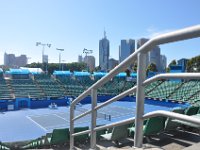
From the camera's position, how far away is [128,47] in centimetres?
16125

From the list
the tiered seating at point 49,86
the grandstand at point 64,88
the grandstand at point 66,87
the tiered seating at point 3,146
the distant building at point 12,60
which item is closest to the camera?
the tiered seating at point 3,146

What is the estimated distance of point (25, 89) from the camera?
39.1 m

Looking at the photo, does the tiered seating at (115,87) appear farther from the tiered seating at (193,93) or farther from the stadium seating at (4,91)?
the stadium seating at (4,91)

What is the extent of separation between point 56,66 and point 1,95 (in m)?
70.3

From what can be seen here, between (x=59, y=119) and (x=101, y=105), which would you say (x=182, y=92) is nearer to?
(x=59, y=119)

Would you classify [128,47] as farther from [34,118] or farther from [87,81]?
[34,118]

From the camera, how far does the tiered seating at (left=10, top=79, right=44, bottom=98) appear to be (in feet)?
122

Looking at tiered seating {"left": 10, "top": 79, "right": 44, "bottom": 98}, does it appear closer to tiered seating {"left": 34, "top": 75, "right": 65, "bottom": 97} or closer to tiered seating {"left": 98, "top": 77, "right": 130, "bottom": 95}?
tiered seating {"left": 34, "top": 75, "right": 65, "bottom": 97}

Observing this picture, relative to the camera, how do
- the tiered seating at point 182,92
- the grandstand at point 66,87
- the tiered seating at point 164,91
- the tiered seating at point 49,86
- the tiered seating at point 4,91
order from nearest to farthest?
the tiered seating at point 182,92, the tiered seating at point 4,91, the grandstand at point 66,87, the tiered seating at point 164,91, the tiered seating at point 49,86

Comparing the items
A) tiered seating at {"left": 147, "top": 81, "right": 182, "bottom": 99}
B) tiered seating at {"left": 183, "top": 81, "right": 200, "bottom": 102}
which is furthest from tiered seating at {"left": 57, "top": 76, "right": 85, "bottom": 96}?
tiered seating at {"left": 183, "top": 81, "right": 200, "bottom": 102}

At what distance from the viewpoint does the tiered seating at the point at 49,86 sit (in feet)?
131

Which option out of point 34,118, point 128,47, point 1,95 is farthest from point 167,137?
point 128,47

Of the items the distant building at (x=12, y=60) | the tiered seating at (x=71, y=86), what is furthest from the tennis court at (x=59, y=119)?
the distant building at (x=12, y=60)

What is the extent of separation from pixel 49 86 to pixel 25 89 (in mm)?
4306
